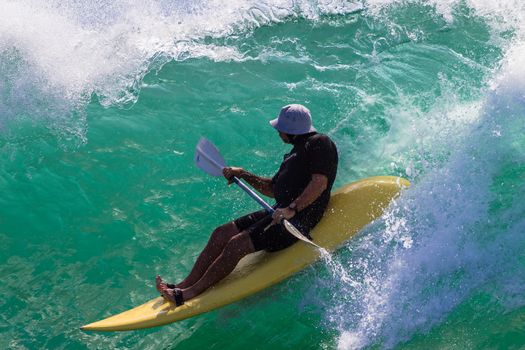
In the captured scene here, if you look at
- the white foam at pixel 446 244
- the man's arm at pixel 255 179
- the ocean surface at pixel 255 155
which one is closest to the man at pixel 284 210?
the man's arm at pixel 255 179

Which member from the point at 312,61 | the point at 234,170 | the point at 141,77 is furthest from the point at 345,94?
the point at 234,170

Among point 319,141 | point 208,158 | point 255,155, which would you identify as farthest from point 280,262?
point 255,155

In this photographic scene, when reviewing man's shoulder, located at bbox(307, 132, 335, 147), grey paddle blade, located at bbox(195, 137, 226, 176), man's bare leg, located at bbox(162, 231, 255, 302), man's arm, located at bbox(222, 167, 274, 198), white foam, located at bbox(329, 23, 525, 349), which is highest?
man's shoulder, located at bbox(307, 132, 335, 147)

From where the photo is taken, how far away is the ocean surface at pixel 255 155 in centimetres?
531

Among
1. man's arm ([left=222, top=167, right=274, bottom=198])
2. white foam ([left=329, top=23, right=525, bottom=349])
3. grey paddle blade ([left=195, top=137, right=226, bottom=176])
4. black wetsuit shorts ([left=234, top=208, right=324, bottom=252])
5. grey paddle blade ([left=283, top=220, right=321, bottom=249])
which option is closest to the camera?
grey paddle blade ([left=283, top=220, right=321, bottom=249])

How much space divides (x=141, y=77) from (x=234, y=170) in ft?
9.61

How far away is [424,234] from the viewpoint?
5527 mm

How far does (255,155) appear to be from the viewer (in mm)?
7352

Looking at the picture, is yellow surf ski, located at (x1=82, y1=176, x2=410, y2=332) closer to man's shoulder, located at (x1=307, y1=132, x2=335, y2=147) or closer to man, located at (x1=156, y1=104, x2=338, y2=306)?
man, located at (x1=156, y1=104, x2=338, y2=306)

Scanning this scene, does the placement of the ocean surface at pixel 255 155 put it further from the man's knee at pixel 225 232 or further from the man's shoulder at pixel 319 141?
the man's shoulder at pixel 319 141

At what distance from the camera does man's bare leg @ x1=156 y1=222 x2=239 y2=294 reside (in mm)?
5266

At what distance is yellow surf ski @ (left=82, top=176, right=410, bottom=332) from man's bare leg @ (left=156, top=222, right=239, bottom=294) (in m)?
0.13

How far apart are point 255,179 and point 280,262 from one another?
70 cm

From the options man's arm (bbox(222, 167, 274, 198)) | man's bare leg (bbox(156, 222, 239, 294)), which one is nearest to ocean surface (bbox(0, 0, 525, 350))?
man's bare leg (bbox(156, 222, 239, 294))
